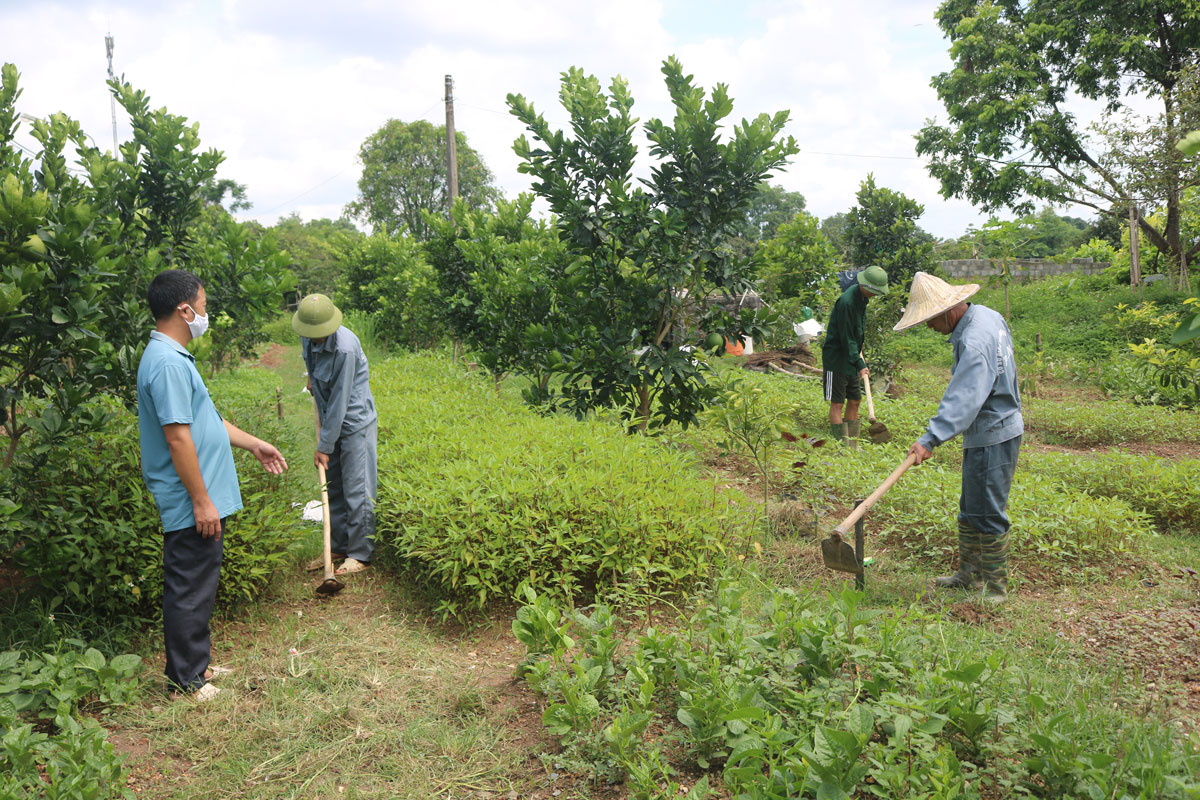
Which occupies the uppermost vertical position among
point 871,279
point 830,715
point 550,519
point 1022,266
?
point 1022,266

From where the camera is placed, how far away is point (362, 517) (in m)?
4.75

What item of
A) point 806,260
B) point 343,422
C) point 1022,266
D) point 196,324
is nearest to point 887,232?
point 806,260

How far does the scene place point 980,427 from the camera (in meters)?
4.05

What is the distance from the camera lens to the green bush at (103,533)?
3420mm

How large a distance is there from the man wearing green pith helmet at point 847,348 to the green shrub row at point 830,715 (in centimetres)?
436

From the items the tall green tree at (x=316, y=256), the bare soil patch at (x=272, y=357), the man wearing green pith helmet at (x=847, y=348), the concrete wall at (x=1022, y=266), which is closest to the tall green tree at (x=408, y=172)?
the tall green tree at (x=316, y=256)

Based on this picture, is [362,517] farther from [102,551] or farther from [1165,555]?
[1165,555]

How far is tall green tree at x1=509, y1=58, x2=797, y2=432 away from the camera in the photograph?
564 centimetres

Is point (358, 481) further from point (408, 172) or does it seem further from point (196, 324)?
point (408, 172)

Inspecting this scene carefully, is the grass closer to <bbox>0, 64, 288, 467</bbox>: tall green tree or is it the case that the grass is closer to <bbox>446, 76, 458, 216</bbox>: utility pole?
<bbox>0, 64, 288, 467</bbox>: tall green tree

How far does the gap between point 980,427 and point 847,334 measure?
3.35 m

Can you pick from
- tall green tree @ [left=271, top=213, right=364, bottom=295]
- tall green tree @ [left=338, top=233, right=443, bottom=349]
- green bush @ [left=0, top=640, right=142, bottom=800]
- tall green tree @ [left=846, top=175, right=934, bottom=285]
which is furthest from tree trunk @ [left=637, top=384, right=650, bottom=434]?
tall green tree @ [left=271, top=213, right=364, bottom=295]

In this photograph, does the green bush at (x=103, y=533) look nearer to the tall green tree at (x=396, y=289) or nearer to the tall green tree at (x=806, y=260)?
the tall green tree at (x=396, y=289)

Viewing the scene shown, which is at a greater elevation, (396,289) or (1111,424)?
(396,289)
